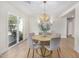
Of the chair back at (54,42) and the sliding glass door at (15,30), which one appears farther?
the sliding glass door at (15,30)

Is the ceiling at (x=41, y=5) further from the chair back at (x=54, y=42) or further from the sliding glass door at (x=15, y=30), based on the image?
the chair back at (x=54, y=42)

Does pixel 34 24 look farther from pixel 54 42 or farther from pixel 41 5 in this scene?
pixel 54 42

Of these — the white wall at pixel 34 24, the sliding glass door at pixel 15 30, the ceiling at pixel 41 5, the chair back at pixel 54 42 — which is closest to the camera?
the chair back at pixel 54 42

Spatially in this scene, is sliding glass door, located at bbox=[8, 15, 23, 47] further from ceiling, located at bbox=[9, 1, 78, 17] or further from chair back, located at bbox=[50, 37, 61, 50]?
chair back, located at bbox=[50, 37, 61, 50]

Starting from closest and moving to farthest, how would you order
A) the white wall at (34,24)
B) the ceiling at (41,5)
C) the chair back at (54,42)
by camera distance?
Result: the chair back at (54,42)
the ceiling at (41,5)
the white wall at (34,24)

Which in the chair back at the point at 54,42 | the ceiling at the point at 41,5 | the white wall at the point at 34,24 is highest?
the ceiling at the point at 41,5

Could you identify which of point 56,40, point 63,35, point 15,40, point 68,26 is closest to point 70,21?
point 68,26

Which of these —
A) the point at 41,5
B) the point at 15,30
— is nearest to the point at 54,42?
the point at 41,5

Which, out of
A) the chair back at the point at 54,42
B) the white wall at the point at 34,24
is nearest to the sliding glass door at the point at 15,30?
the white wall at the point at 34,24

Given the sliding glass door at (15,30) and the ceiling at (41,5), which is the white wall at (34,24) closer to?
the ceiling at (41,5)

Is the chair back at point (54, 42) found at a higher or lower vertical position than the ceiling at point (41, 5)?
lower

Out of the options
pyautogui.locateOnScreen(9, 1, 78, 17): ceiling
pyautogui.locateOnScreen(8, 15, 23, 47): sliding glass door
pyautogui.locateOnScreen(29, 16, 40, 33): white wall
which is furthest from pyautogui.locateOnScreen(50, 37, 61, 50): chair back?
pyautogui.locateOnScreen(29, 16, 40, 33): white wall

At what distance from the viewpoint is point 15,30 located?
6242 mm

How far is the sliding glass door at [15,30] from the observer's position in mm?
5690
